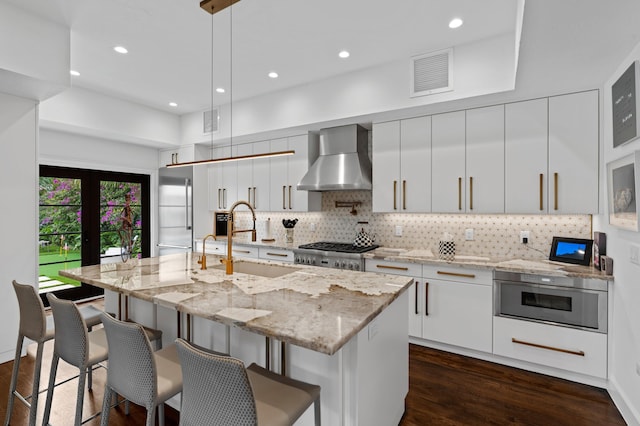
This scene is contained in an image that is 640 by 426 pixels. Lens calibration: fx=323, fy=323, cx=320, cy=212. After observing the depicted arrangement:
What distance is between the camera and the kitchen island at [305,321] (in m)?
1.45

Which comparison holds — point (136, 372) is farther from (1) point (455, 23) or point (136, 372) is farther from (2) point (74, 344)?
(1) point (455, 23)

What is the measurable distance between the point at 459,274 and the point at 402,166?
1349 millimetres

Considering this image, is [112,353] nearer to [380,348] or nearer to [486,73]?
[380,348]

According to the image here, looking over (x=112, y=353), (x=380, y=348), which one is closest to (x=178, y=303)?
(x=112, y=353)

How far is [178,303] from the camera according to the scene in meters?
1.68

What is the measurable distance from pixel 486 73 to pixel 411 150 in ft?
3.37

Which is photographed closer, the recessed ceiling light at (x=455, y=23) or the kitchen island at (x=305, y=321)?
the kitchen island at (x=305, y=321)

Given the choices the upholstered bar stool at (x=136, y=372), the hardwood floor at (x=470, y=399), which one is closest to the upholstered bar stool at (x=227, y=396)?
the upholstered bar stool at (x=136, y=372)

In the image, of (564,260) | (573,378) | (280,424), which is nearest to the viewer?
(280,424)

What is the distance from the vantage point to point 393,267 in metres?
3.44

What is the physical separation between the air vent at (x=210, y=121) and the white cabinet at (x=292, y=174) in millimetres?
921

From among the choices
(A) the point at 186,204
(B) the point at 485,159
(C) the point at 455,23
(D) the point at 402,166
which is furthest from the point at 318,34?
(A) the point at 186,204

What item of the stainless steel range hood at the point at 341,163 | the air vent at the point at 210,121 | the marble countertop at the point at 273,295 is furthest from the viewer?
the air vent at the point at 210,121

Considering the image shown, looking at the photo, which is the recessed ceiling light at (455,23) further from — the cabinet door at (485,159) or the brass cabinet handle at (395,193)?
the brass cabinet handle at (395,193)
